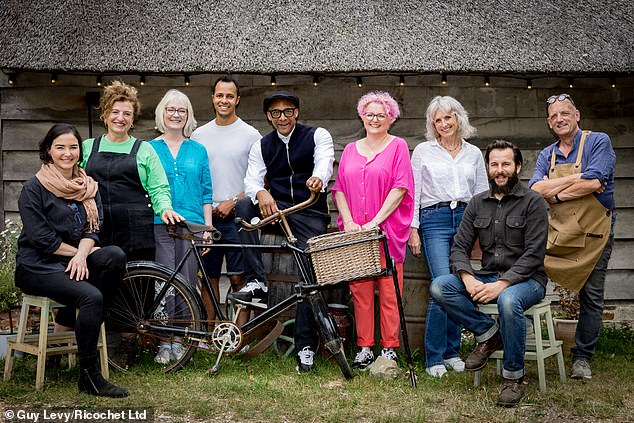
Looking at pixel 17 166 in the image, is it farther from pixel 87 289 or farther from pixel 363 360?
pixel 363 360

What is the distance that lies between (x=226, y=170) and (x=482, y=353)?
2.15 meters

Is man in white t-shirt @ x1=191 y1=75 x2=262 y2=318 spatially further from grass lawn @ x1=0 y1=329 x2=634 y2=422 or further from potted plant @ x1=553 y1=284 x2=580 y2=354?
potted plant @ x1=553 y1=284 x2=580 y2=354

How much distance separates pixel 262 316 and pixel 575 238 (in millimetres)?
1978

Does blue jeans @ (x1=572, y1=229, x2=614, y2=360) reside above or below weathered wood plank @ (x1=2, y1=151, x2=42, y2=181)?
below

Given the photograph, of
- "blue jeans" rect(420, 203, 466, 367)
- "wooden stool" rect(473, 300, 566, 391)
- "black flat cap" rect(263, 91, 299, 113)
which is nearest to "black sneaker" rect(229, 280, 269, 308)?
"blue jeans" rect(420, 203, 466, 367)

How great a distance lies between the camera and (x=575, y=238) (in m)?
4.45

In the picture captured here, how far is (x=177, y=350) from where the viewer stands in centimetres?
467

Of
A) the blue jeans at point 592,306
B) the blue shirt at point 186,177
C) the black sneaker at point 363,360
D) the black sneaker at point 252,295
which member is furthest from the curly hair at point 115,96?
the blue jeans at point 592,306

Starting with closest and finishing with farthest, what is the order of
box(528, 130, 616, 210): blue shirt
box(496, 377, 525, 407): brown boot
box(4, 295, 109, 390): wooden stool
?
1. box(496, 377, 525, 407): brown boot
2. box(4, 295, 109, 390): wooden stool
3. box(528, 130, 616, 210): blue shirt

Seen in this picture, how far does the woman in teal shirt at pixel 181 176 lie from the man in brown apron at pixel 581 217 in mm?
2169

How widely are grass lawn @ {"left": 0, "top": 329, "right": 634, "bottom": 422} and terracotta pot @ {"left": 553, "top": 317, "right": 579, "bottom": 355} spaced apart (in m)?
0.50

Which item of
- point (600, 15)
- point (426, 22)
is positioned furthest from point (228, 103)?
point (600, 15)

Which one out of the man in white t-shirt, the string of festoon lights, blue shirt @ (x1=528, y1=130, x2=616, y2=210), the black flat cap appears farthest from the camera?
the string of festoon lights

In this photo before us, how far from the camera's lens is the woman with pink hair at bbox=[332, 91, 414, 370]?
181 inches
